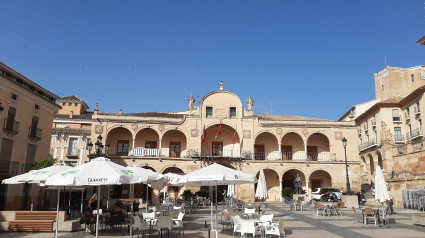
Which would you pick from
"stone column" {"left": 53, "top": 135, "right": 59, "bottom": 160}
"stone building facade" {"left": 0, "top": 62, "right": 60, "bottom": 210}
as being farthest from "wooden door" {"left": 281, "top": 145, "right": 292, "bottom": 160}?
"stone column" {"left": 53, "top": 135, "right": 59, "bottom": 160}

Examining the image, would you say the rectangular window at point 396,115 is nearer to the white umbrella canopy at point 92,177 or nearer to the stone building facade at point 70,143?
the stone building facade at point 70,143

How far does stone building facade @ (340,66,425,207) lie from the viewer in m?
20.8

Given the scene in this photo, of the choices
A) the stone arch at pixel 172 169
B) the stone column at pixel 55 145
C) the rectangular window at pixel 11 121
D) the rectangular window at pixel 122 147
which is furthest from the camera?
the stone column at pixel 55 145

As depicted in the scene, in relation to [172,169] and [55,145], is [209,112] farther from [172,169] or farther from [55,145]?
[55,145]

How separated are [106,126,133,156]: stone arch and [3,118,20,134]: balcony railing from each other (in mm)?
9291

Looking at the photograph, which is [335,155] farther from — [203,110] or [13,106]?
[13,106]

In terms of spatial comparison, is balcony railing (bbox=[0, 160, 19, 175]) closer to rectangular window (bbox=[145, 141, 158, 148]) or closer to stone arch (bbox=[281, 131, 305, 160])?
rectangular window (bbox=[145, 141, 158, 148])

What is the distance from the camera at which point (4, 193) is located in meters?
21.1

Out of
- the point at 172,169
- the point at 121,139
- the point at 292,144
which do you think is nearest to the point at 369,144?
the point at 292,144

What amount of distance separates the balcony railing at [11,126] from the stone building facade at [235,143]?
7.27m

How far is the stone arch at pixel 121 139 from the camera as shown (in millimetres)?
30734

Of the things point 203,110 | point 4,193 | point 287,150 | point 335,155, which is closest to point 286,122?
point 287,150

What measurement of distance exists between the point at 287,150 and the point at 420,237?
2341 cm

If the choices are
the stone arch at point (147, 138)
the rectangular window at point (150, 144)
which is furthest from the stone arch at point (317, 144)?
the rectangular window at point (150, 144)
